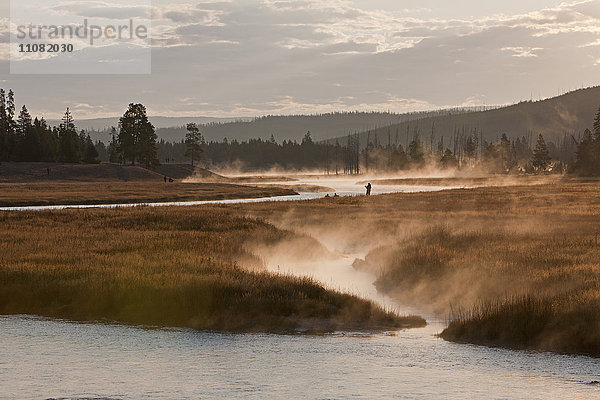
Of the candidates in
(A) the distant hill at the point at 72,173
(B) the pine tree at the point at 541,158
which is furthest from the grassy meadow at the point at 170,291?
(B) the pine tree at the point at 541,158

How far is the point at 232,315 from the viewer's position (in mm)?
20062

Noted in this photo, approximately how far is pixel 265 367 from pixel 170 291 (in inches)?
295

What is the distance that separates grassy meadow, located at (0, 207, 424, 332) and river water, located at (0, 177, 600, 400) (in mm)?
1161

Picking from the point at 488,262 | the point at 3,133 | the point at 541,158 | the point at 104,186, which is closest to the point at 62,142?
the point at 3,133

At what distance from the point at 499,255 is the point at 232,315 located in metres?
A: 12.9

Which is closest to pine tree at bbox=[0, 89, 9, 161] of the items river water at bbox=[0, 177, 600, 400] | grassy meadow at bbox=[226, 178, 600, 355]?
grassy meadow at bbox=[226, 178, 600, 355]

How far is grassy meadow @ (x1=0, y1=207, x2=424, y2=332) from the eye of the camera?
20172 mm

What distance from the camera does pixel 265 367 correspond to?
15.0 metres

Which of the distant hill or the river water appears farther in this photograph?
the distant hill

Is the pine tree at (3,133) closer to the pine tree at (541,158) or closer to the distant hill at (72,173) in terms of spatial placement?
the distant hill at (72,173)

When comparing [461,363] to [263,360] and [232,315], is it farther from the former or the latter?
[232,315]

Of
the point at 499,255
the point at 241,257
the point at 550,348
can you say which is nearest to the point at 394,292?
the point at 499,255

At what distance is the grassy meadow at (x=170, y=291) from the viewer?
20.2m

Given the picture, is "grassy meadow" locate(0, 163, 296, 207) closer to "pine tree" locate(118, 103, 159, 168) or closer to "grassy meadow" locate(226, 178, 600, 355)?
"pine tree" locate(118, 103, 159, 168)
